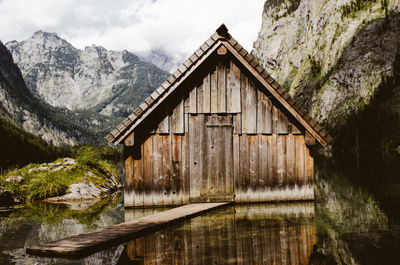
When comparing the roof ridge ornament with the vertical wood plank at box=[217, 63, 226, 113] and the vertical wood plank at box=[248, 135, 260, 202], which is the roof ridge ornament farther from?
the vertical wood plank at box=[248, 135, 260, 202]

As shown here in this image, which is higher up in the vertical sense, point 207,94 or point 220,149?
point 207,94

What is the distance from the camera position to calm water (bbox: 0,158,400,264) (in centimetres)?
548

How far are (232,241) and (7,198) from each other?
30.7 feet

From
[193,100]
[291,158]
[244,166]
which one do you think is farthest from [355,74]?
[193,100]

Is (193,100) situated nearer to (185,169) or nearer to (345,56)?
(185,169)

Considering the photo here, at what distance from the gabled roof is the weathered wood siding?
0.46 metres

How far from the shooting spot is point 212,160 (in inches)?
404

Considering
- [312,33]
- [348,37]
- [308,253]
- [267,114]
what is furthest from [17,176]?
[312,33]

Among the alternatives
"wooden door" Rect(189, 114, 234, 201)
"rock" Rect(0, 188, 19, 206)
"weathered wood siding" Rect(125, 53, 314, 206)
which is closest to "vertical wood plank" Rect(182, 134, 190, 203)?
"weathered wood siding" Rect(125, 53, 314, 206)

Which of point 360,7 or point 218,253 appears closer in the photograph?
point 218,253

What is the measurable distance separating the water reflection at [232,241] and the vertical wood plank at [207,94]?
3195mm

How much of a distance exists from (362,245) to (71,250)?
523 cm

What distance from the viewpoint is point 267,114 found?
10.3 m

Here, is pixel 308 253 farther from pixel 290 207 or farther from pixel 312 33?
pixel 312 33
